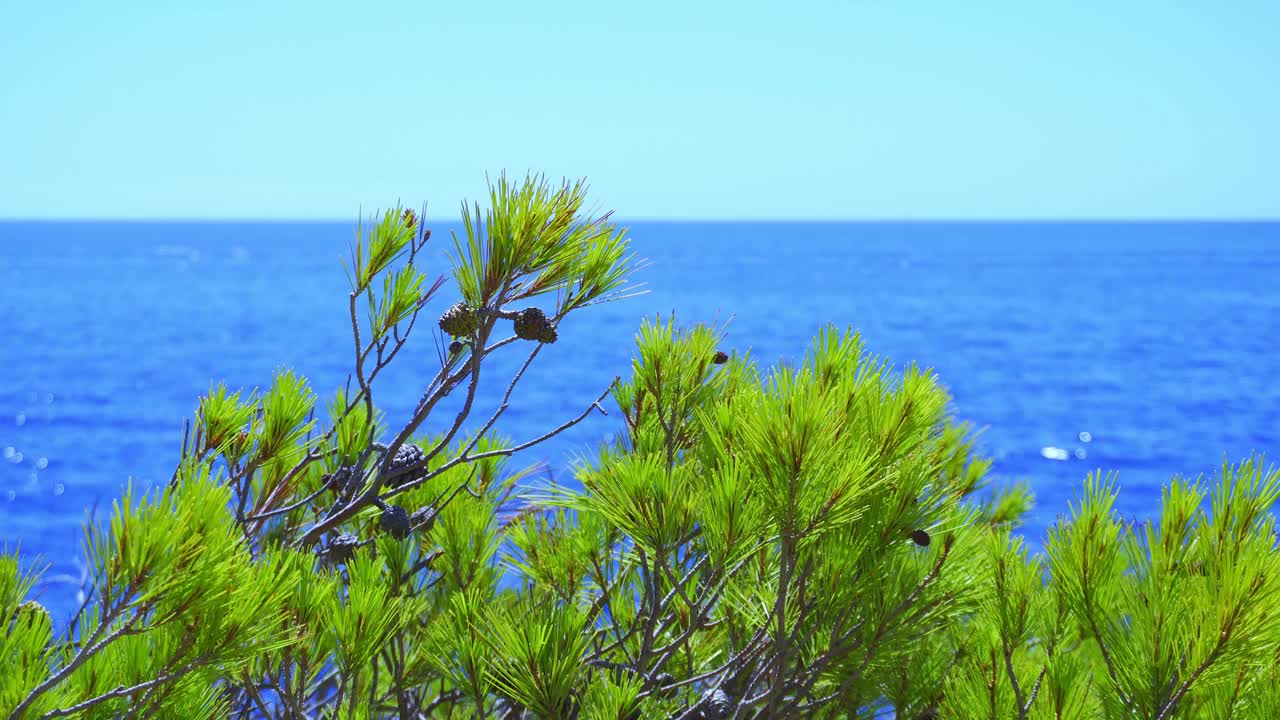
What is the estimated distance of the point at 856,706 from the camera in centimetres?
135

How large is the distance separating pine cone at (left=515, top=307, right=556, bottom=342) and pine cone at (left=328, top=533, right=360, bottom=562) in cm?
35

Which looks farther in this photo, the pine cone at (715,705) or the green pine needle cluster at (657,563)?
the pine cone at (715,705)

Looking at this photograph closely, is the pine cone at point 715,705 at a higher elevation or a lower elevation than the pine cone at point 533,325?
lower

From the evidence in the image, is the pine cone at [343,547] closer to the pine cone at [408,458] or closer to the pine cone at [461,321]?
the pine cone at [408,458]

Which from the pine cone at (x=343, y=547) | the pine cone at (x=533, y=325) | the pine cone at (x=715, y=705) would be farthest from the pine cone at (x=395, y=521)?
the pine cone at (x=715, y=705)

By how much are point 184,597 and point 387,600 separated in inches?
18.0

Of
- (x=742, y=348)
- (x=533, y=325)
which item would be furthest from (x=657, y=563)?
(x=742, y=348)

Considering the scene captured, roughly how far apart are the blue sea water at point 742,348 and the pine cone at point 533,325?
122mm

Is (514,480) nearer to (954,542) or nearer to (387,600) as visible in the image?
(387,600)

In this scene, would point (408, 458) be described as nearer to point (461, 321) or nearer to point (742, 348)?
point (461, 321)

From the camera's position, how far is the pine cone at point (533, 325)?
107 cm

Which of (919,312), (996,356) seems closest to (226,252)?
(919,312)

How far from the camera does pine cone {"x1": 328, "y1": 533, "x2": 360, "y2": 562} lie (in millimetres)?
1213

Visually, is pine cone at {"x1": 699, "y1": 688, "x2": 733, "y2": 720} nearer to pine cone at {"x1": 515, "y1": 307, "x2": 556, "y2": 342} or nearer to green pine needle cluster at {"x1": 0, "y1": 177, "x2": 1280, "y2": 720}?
green pine needle cluster at {"x1": 0, "y1": 177, "x2": 1280, "y2": 720}
